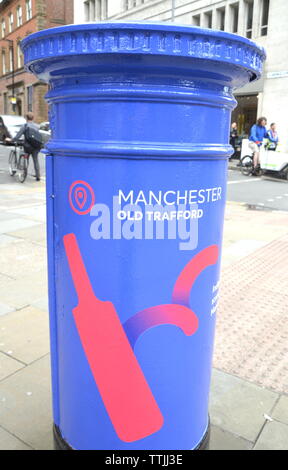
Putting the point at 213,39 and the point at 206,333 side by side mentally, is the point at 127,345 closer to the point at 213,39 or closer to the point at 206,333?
the point at 206,333

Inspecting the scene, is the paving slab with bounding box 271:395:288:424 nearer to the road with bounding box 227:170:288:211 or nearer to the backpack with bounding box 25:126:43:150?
the road with bounding box 227:170:288:211

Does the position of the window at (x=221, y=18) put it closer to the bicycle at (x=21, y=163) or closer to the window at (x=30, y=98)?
the bicycle at (x=21, y=163)

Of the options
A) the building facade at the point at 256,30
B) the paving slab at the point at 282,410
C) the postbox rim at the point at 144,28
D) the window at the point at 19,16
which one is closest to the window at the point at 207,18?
the building facade at the point at 256,30

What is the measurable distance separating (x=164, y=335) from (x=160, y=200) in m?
0.52

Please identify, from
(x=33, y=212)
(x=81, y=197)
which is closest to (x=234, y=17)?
(x=33, y=212)

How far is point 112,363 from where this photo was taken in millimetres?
1592

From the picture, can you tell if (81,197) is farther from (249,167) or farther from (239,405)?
(249,167)

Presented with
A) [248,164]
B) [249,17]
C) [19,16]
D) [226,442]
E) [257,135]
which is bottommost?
[226,442]

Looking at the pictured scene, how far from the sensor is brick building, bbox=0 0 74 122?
3781cm

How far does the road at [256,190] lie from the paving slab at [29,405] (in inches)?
302

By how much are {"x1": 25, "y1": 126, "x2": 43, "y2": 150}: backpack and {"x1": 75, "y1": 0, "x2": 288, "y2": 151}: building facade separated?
13.0 metres

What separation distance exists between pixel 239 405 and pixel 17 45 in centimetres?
3935

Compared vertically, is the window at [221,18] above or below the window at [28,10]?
below

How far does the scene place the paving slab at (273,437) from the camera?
85.6 inches
